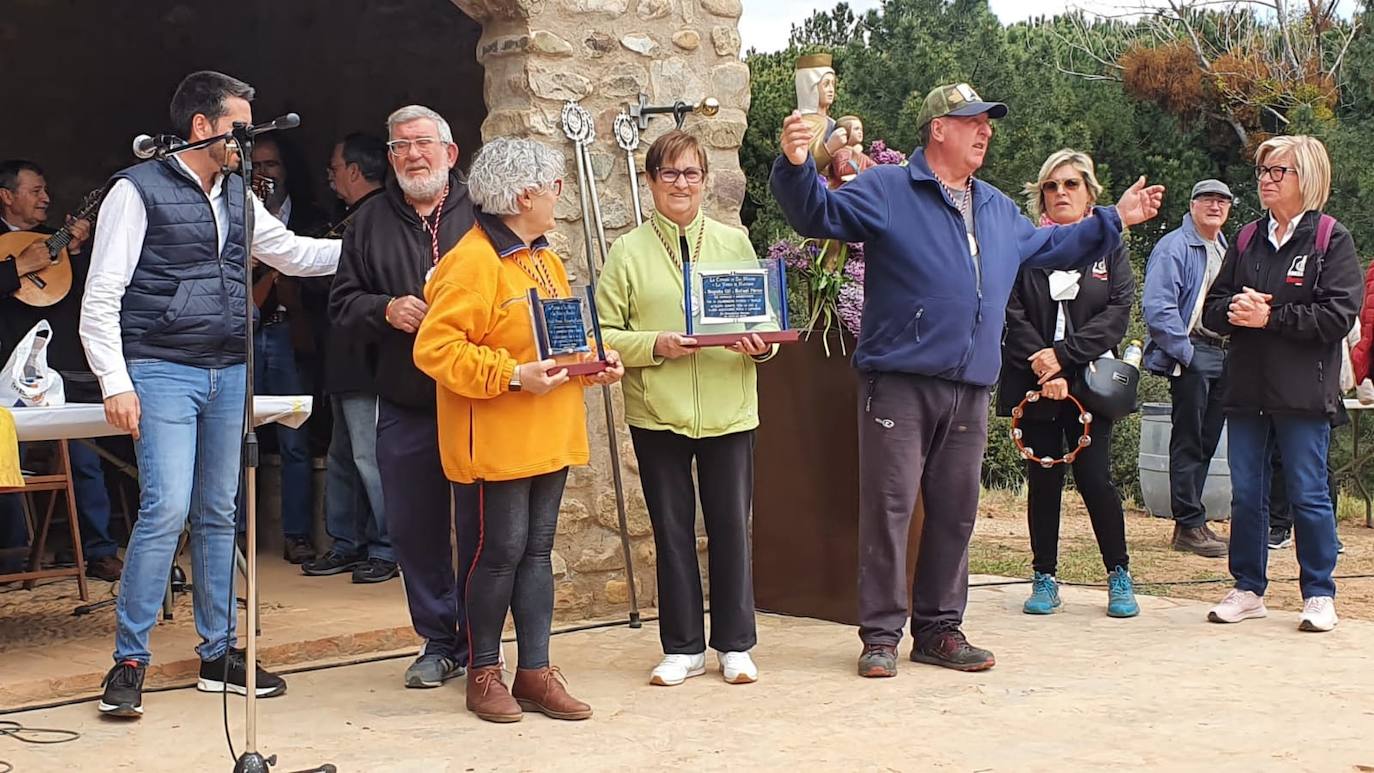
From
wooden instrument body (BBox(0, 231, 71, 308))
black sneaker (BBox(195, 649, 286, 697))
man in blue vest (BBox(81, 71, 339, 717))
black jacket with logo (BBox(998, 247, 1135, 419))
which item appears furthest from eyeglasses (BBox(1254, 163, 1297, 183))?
wooden instrument body (BBox(0, 231, 71, 308))

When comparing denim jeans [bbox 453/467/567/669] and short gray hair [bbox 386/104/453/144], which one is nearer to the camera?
denim jeans [bbox 453/467/567/669]

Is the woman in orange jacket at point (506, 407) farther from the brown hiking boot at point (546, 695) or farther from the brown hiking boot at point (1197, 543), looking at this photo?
the brown hiking boot at point (1197, 543)

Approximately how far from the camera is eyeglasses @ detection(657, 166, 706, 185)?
193 inches

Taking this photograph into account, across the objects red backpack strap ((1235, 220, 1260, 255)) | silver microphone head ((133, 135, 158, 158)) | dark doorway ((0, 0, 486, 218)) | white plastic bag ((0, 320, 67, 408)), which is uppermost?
dark doorway ((0, 0, 486, 218))

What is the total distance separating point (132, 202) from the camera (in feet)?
14.7

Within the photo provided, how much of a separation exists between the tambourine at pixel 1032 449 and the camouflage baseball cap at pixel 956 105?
4.34 feet

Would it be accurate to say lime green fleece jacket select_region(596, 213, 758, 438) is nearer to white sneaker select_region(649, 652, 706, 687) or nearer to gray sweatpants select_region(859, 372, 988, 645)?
gray sweatpants select_region(859, 372, 988, 645)

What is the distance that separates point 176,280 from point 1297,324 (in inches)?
146

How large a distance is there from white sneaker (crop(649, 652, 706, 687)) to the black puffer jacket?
1090 millimetres

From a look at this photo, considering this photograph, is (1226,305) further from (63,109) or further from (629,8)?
(63,109)

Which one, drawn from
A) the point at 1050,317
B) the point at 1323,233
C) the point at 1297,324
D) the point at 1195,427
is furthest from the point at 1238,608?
the point at 1195,427

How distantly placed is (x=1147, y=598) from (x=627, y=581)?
214cm

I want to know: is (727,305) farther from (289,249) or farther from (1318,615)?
(1318,615)

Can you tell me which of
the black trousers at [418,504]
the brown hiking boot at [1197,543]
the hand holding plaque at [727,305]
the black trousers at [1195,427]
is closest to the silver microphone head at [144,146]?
the black trousers at [418,504]
